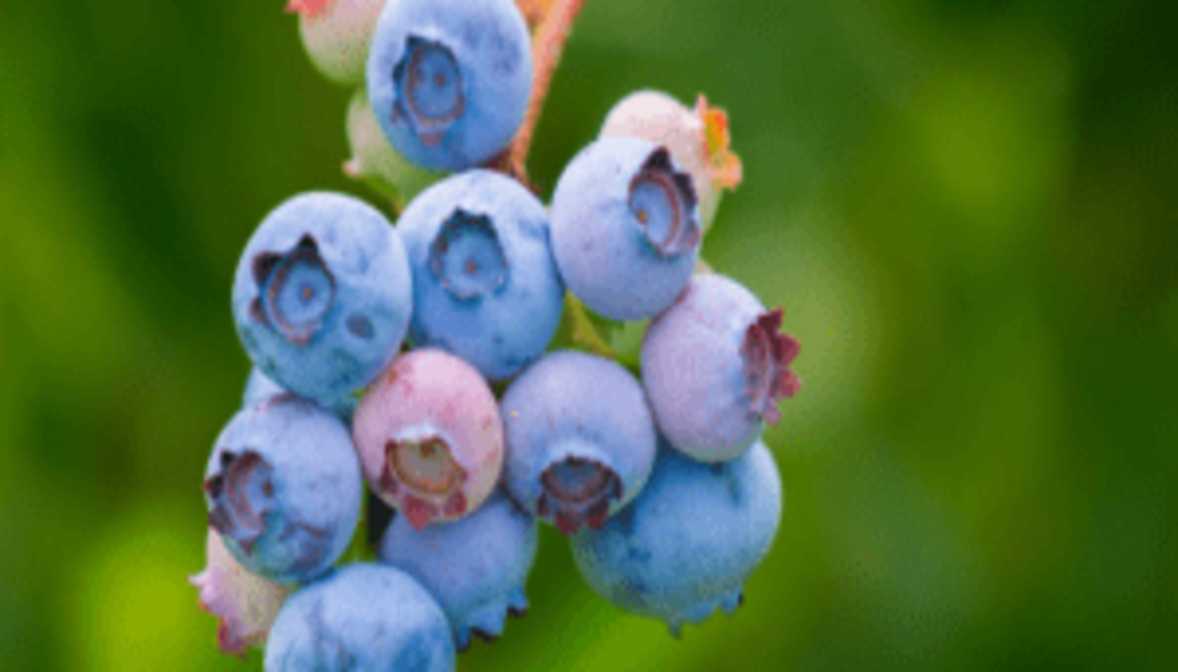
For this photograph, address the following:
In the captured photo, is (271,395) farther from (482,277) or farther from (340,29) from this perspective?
(340,29)

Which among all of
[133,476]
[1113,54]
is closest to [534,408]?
[133,476]

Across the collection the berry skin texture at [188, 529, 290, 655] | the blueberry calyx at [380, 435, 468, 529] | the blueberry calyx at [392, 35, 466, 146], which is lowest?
the berry skin texture at [188, 529, 290, 655]

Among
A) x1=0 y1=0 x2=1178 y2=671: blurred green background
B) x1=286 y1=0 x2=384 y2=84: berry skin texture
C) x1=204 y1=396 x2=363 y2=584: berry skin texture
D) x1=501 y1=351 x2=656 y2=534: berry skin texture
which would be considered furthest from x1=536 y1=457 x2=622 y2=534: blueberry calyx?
x1=0 y1=0 x2=1178 y2=671: blurred green background

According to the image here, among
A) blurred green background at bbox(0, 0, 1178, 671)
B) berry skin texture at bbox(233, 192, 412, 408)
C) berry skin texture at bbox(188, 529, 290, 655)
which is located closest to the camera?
berry skin texture at bbox(233, 192, 412, 408)

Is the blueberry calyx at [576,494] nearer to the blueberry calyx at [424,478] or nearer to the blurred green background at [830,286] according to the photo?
the blueberry calyx at [424,478]

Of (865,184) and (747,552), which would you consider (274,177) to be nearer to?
(865,184)

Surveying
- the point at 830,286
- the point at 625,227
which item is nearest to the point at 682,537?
the point at 625,227

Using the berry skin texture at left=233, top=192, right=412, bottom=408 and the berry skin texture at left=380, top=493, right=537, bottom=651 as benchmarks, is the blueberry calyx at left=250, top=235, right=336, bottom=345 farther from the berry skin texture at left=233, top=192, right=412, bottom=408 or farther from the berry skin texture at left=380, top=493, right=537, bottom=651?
the berry skin texture at left=380, top=493, right=537, bottom=651

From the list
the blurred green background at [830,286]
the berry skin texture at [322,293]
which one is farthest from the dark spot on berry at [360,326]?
the blurred green background at [830,286]
